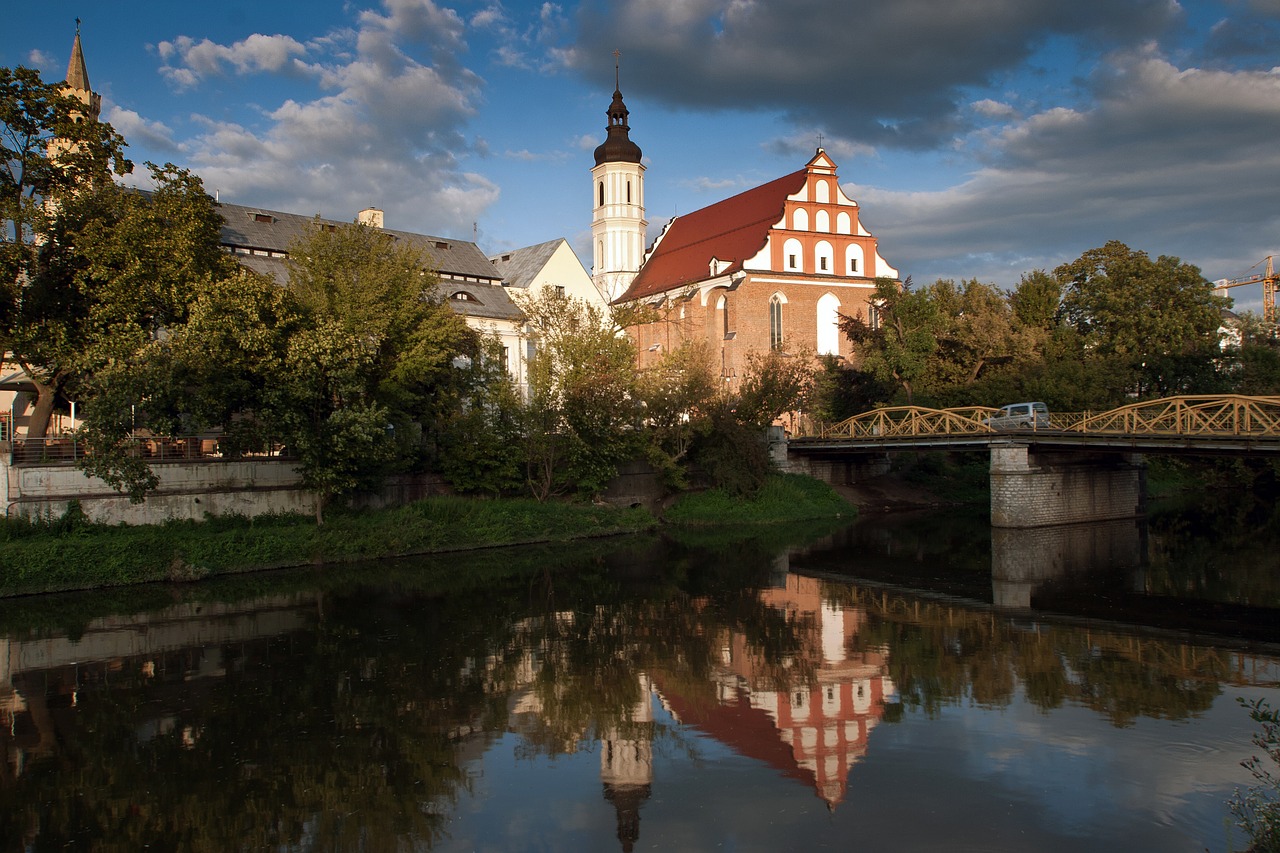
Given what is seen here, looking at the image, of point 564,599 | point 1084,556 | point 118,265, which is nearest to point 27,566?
point 118,265

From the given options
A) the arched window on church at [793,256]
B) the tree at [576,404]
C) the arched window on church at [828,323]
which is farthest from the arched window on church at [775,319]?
the tree at [576,404]

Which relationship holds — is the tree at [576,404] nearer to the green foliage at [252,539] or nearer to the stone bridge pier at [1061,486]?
the green foliage at [252,539]

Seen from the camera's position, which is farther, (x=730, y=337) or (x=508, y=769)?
(x=730, y=337)

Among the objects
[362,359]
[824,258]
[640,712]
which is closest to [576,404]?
[362,359]

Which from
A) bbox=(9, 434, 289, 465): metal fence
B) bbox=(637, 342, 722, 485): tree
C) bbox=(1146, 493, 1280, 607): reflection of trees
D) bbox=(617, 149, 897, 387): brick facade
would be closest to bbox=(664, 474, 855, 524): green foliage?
bbox=(637, 342, 722, 485): tree

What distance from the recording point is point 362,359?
2602 centimetres

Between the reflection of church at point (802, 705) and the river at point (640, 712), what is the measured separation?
60mm

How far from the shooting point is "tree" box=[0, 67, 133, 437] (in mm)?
23516

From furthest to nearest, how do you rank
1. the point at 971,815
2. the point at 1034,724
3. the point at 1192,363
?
the point at 1192,363
the point at 1034,724
the point at 971,815

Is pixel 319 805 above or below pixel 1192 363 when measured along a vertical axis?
below

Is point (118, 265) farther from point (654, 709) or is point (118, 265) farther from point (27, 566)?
point (654, 709)

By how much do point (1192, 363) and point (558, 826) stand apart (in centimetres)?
4324

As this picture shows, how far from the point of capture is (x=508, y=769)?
10.9 meters

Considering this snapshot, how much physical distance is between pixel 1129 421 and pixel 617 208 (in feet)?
134
